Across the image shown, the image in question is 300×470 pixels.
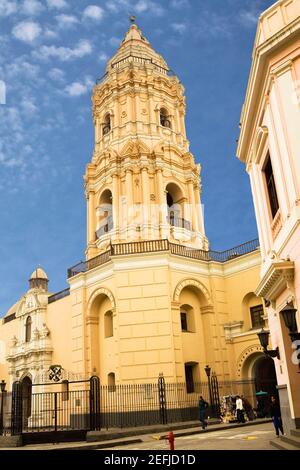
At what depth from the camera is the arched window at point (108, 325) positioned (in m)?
24.6

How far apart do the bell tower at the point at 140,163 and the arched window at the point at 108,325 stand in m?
4.05

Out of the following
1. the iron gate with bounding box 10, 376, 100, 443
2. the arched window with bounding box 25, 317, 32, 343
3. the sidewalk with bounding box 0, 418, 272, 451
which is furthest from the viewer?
the arched window with bounding box 25, 317, 32, 343

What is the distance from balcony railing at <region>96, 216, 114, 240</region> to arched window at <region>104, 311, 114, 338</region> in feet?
16.6

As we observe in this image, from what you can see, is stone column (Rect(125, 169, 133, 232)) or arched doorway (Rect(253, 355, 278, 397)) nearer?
arched doorway (Rect(253, 355, 278, 397))

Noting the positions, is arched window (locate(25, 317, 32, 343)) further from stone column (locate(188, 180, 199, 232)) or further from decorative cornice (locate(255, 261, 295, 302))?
decorative cornice (locate(255, 261, 295, 302))

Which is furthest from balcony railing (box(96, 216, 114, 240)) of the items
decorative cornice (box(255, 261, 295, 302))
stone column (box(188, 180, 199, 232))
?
decorative cornice (box(255, 261, 295, 302))

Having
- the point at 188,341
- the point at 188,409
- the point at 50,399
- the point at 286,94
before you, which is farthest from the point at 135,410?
the point at 286,94

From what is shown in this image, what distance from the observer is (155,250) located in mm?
23422

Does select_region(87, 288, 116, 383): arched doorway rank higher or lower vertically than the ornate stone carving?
lower

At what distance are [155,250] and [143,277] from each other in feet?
4.81

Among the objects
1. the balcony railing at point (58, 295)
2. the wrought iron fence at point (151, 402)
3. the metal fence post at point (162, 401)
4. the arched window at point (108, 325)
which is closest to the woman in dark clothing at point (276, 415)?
the metal fence post at point (162, 401)

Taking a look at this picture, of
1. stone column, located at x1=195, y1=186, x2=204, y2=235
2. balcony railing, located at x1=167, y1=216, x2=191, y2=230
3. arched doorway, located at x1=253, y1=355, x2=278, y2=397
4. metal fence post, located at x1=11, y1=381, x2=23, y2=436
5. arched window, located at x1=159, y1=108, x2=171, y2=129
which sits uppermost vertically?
arched window, located at x1=159, y1=108, x2=171, y2=129

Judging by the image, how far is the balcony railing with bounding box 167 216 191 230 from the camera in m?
27.2

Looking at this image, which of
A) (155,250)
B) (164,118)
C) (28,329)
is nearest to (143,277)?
(155,250)
